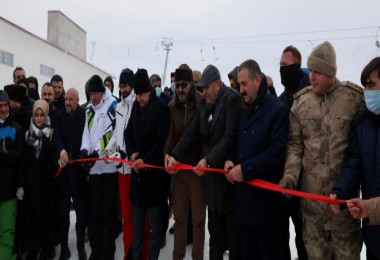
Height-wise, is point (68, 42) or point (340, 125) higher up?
point (68, 42)

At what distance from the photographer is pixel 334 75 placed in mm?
2666

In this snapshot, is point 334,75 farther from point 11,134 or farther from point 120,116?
point 11,134

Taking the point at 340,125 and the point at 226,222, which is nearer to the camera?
the point at 340,125

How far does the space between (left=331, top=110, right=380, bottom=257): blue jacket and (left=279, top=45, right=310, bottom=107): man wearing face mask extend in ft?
3.68

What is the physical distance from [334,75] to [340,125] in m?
0.43

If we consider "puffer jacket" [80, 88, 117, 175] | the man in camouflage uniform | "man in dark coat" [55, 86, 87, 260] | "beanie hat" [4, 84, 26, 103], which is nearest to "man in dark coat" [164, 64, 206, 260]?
"puffer jacket" [80, 88, 117, 175]

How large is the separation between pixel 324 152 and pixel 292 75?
47.4 inches

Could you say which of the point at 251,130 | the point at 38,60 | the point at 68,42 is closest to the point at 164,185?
the point at 251,130

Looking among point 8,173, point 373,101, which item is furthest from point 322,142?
point 8,173

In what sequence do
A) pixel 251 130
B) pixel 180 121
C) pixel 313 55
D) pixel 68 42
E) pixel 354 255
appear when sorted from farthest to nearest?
pixel 68 42 → pixel 180 121 → pixel 251 130 → pixel 313 55 → pixel 354 255

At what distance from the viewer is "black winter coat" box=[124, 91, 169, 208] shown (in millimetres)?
3799

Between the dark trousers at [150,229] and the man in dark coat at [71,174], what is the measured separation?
0.90 meters

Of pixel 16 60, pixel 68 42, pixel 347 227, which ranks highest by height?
pixel 68 42

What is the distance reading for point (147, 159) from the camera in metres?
3.81
